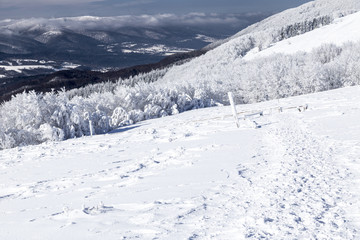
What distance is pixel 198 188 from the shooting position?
7.61 metres

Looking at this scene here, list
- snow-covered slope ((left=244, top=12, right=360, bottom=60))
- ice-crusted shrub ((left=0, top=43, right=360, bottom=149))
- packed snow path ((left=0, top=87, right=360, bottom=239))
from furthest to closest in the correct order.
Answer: snow-covered slope ((left=244, top=12, right=360, bottom=60))
ice-crusted shrub ((left=0, top=43, right=360, bottom=149))
packed snow path ((left=0, top=87, right=360, bottom=239))

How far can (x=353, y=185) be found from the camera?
6945mm

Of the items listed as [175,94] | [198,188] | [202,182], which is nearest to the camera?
[198,188]

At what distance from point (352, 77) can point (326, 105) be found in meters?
41.4

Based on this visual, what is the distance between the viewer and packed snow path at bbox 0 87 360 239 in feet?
18.4

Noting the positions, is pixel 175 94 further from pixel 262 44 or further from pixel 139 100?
pixel 262 44

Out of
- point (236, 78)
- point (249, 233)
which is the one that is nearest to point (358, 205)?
point (249, 233)

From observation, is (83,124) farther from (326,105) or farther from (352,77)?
(352,77)

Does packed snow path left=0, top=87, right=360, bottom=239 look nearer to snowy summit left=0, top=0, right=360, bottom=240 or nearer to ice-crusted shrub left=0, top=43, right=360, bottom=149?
snowy summit left=0, top=0, right=360, bottom=240

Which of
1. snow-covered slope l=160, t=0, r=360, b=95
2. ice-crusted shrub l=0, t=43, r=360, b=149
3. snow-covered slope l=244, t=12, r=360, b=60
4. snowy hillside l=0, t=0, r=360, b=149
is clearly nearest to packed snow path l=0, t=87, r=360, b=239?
ice-crusted shrub l=0, t=43, r=360, b=149

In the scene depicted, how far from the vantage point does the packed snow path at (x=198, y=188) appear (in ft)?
18.4

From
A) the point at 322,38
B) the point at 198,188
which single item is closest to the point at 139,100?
the point at 198,188

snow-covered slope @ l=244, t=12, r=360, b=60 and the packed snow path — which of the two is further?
snow-covered slope @ l=244, t=12, r=360, b=60

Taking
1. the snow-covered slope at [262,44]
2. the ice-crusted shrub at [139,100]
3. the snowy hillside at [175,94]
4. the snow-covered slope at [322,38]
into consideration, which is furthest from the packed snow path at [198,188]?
the snow-covered slope at [322,38]
